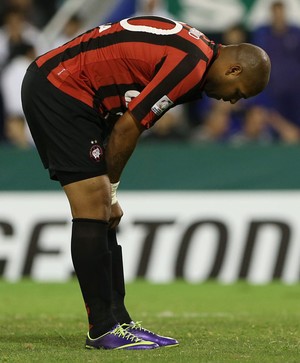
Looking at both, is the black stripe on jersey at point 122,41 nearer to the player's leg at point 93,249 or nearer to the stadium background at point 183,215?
the player's leg at point 93,249

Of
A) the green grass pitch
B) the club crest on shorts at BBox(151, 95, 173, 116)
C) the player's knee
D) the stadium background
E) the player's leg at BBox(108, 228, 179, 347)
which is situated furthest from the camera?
the stadium background

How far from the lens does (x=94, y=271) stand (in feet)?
20.4

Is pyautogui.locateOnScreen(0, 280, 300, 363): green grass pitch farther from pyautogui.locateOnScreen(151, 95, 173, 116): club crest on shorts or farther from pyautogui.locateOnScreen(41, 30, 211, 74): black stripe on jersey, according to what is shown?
pyautogui.locateOnScreen(41, 30, 211, 74): black stripe on jersey

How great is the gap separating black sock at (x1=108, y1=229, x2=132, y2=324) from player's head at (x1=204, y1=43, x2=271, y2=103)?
1243mm

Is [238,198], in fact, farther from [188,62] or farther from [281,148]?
[188,62]

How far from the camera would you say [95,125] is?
6.32m

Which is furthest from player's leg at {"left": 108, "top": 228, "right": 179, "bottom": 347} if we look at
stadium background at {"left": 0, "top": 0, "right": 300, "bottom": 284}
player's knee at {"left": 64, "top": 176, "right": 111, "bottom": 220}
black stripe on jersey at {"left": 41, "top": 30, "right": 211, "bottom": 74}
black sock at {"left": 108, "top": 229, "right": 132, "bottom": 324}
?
stadium background at {"left": 0, "top": 0, "right": 300, "bottom": 284}

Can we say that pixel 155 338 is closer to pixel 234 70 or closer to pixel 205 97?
pixel 234 70

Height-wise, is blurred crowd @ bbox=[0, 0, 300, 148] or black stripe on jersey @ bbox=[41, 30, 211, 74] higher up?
black stripe on jersey @ bbox=[41, 30, 211, 74]

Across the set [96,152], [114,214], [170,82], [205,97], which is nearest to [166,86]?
[170,82]

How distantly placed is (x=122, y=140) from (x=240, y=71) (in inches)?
31.8

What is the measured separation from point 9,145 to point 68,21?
256 centimetres

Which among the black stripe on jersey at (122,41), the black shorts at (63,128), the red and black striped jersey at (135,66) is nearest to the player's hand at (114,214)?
the black shorts at (63,128)

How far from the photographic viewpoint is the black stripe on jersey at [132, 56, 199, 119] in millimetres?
5992
